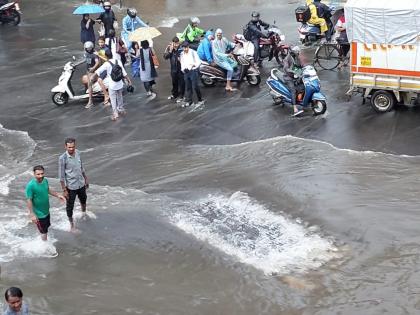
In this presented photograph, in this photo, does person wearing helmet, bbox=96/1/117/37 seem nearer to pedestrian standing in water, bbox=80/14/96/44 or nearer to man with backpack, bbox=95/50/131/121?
pedestrian standing in water, bbox=80/14/96/44

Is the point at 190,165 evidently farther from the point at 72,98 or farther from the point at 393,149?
the point at 72,98

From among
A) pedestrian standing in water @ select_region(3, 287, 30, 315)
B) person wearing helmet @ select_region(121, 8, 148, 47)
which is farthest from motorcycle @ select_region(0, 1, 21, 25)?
pedestrian standing in water @ select_region(3, 287, 30, 315)

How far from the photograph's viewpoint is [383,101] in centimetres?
1383

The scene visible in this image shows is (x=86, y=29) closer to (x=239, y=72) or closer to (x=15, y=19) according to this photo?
(x=239, y=72)

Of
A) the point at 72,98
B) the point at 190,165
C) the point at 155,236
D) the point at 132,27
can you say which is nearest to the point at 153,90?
the point at 72,98

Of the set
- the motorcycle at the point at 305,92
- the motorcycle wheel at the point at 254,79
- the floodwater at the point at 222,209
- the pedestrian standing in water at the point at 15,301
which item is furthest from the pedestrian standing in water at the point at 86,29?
the pedestrian standing in water at the point at 15,301

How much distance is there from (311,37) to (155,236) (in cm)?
1162

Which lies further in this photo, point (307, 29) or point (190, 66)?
point (307, 29)

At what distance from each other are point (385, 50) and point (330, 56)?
4007 mm

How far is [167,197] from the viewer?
1117 cm

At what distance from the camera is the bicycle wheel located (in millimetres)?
17281

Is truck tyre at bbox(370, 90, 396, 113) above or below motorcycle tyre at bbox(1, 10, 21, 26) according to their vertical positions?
below

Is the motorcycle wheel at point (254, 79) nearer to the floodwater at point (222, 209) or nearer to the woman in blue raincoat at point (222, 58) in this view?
the floodwater at point (222, 209)

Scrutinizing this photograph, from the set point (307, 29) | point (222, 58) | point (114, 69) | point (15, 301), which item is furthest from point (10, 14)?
point (15, 301)
